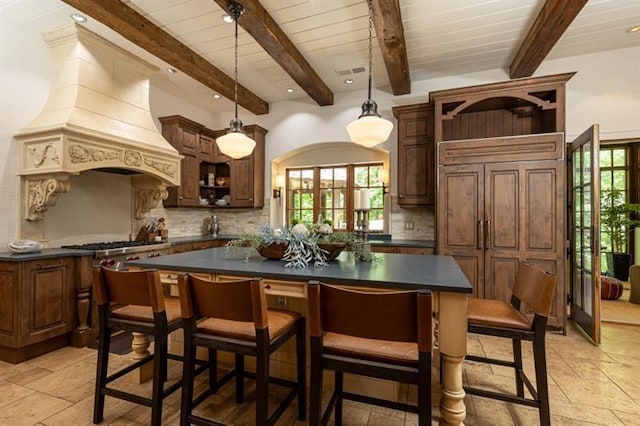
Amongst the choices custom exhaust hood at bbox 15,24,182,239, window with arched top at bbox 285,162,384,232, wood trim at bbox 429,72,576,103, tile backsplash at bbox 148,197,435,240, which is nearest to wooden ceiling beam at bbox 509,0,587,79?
wood trim at bbox 429,72,576,103

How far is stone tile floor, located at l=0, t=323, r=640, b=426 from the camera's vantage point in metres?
1.84

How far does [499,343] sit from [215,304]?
2862 millimetres

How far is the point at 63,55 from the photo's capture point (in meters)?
3.21

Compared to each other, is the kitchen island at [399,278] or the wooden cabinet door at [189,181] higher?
Answer: the wooden cabinet door at [189,181]

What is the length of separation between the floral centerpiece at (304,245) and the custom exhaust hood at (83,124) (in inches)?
80.6

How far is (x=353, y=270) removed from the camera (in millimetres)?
1817

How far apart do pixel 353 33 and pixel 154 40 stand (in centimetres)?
206

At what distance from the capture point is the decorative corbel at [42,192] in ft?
9.68

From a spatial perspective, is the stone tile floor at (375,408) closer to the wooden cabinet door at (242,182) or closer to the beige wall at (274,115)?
the beige wall at (274,115)

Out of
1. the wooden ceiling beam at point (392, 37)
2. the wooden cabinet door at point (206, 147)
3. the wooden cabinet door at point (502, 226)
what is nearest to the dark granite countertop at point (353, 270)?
the wooden cabinet door at point (502, 226)

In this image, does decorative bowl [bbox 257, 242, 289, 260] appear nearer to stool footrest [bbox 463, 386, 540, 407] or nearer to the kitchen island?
the kitchen island

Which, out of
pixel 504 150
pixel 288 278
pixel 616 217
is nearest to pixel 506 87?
pixel 504 150

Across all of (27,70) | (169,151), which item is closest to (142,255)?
(169,151)

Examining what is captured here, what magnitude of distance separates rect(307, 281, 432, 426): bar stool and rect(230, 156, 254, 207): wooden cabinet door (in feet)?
13.1
